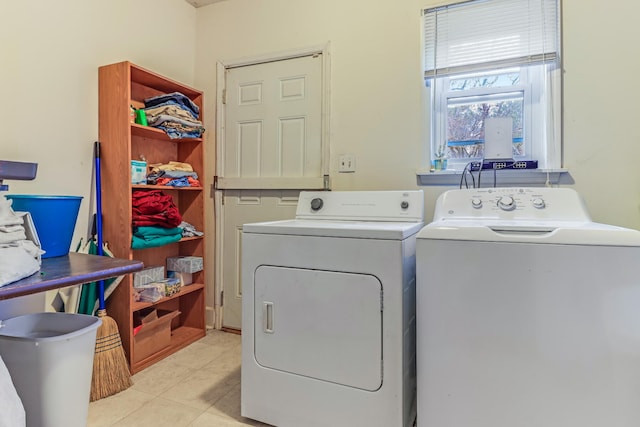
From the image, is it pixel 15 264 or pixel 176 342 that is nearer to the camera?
pixel 15 264

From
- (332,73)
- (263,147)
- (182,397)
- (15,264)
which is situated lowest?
(182,397)

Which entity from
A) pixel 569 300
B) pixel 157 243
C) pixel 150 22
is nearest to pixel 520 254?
pixel 569 300

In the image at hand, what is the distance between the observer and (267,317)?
159 centimetres

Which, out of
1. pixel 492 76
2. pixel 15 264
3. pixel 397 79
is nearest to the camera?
pixel 15 264

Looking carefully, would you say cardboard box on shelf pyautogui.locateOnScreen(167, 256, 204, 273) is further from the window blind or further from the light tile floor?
the window blind

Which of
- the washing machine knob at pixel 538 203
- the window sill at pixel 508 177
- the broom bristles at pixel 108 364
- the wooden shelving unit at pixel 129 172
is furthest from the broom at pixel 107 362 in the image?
the washing machine knob at pixel 538 203

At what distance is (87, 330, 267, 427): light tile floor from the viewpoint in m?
1.63

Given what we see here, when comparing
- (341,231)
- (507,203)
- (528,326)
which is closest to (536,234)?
(528,326)

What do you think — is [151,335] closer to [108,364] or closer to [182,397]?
[108,364]

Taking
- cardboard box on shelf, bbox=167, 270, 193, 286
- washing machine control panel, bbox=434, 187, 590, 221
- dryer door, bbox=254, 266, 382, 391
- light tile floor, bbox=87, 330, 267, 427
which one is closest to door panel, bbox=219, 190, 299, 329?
cardboard box on shelf, bbox=167, 270, 193, 286

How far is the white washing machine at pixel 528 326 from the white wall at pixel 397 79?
879 millimetres

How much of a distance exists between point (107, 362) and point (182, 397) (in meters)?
0.43

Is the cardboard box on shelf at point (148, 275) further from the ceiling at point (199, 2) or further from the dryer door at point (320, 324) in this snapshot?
the ceiling at point (199, 2)

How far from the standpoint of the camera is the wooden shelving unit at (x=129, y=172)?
80.0 inches
